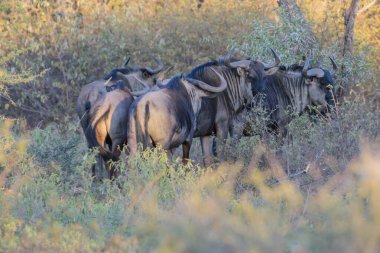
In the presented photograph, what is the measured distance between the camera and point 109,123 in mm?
8789

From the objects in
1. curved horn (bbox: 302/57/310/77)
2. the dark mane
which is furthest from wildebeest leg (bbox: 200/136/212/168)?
curved horn (bbox: 302/57/310/77)

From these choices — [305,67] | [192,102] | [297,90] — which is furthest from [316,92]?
[192,102]

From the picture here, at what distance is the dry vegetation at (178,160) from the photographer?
452cm

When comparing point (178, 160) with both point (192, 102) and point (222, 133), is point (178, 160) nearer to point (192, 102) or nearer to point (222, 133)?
point (192, 102)

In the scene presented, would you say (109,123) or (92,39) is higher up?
(109,123)

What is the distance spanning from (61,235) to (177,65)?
9.50 m

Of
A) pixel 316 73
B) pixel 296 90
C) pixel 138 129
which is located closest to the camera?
pixel 138 129

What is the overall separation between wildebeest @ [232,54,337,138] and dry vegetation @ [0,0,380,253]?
0.33 metres

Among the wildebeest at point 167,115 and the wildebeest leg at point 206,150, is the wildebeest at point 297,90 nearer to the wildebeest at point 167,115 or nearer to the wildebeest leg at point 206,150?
the wildebeest leg at point 206,150

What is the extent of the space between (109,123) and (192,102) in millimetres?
956

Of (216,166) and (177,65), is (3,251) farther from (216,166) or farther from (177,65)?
(177,65)

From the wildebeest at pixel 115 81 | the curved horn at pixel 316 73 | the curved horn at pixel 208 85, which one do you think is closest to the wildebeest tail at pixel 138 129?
the curved horn at pixel 208 85

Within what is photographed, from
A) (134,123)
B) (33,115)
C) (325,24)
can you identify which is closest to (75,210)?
(134,123)

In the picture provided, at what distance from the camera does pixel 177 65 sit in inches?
584
